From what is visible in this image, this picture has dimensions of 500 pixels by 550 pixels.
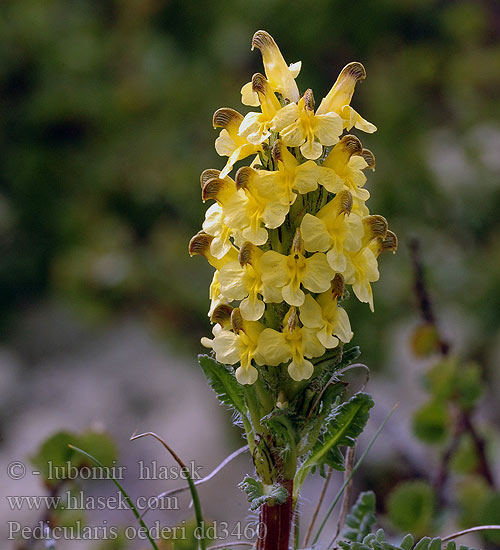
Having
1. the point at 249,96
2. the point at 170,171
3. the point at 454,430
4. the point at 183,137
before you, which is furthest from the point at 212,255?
the point at 183,137

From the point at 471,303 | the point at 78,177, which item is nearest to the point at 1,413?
the point at 78,177

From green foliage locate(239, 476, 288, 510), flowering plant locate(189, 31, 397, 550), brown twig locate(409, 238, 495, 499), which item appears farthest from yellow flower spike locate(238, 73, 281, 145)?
brown twig locate(409, 238, 495, 499)

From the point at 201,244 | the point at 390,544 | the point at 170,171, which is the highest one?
the point at 170,171

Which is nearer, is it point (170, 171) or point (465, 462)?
point (465, 462)

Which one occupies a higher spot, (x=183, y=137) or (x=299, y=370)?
(x=183, y=137)

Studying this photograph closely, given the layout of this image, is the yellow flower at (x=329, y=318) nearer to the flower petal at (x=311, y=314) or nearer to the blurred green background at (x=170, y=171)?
the flower petal at (x=311, y=314)

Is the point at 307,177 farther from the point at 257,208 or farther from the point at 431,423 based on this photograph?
the point at 431,423

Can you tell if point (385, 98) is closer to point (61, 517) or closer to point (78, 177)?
point (78, 177)
